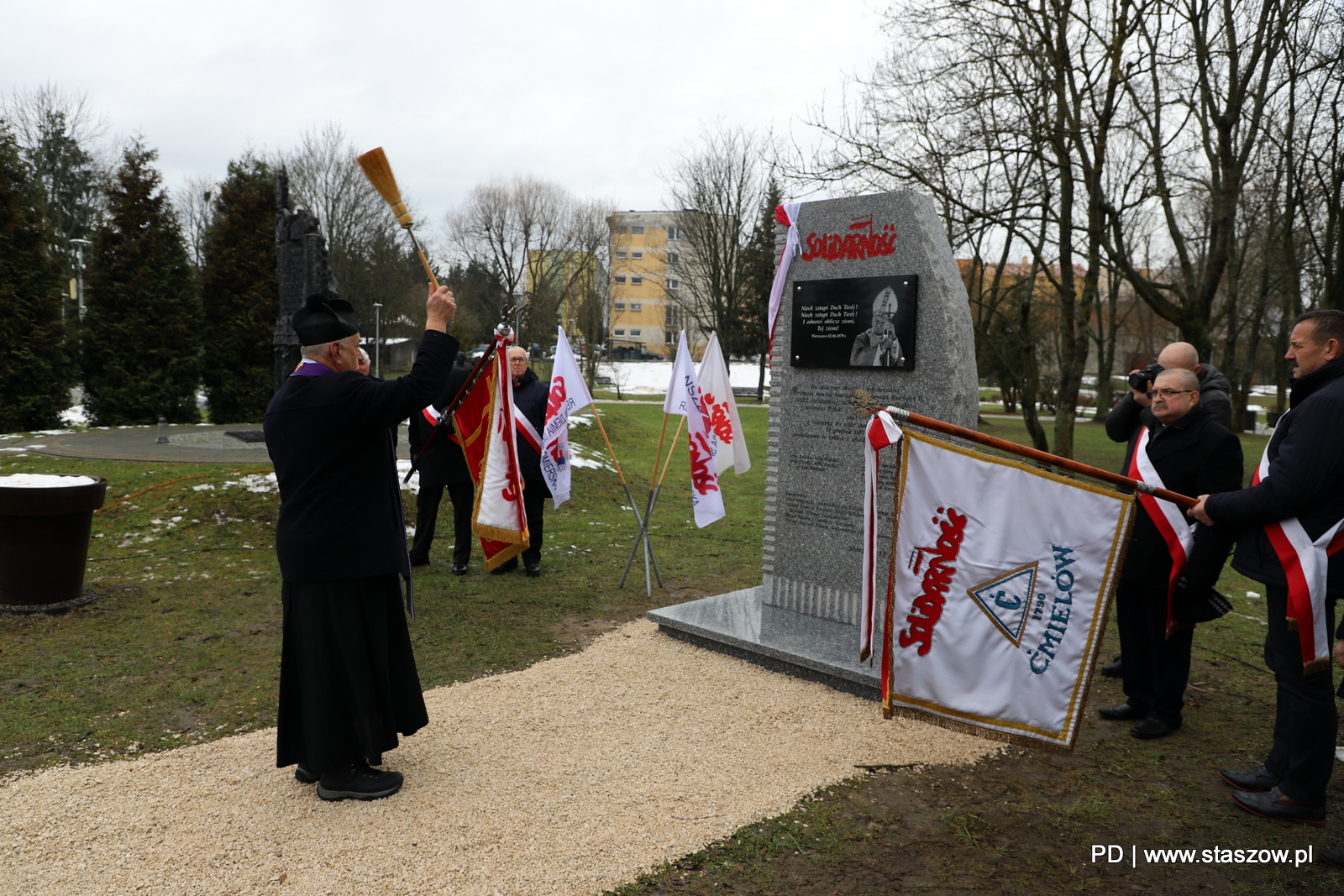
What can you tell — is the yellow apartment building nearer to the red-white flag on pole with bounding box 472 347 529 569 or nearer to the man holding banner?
the red-white flag on pole with bounding box 472 347 529 569

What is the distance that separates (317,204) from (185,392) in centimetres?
2062

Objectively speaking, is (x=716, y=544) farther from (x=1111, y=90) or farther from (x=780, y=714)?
(x=1111, y=90)

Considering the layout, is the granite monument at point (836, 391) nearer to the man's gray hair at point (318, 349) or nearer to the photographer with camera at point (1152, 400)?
the photographer with camera at point (1152, 400)

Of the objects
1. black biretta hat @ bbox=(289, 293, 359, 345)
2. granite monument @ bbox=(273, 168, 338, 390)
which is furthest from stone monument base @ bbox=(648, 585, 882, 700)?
granite monument @ bbox=(273, 168, 338, 390)

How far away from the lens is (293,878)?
3057 millimetres

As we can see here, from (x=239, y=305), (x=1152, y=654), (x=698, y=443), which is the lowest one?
(x=1152, y=654)

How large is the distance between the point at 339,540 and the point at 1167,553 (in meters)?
4.07

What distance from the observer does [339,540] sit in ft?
11.7

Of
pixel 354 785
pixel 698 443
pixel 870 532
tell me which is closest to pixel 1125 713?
pixel 870 532

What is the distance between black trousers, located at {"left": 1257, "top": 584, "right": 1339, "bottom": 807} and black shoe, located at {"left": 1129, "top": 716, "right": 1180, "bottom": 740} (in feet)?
2.65

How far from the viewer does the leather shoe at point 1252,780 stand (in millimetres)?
3863

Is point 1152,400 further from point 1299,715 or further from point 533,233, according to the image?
point 533,233

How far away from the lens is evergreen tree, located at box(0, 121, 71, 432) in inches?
608

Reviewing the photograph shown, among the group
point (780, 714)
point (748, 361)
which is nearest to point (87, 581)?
point (780, 714)
